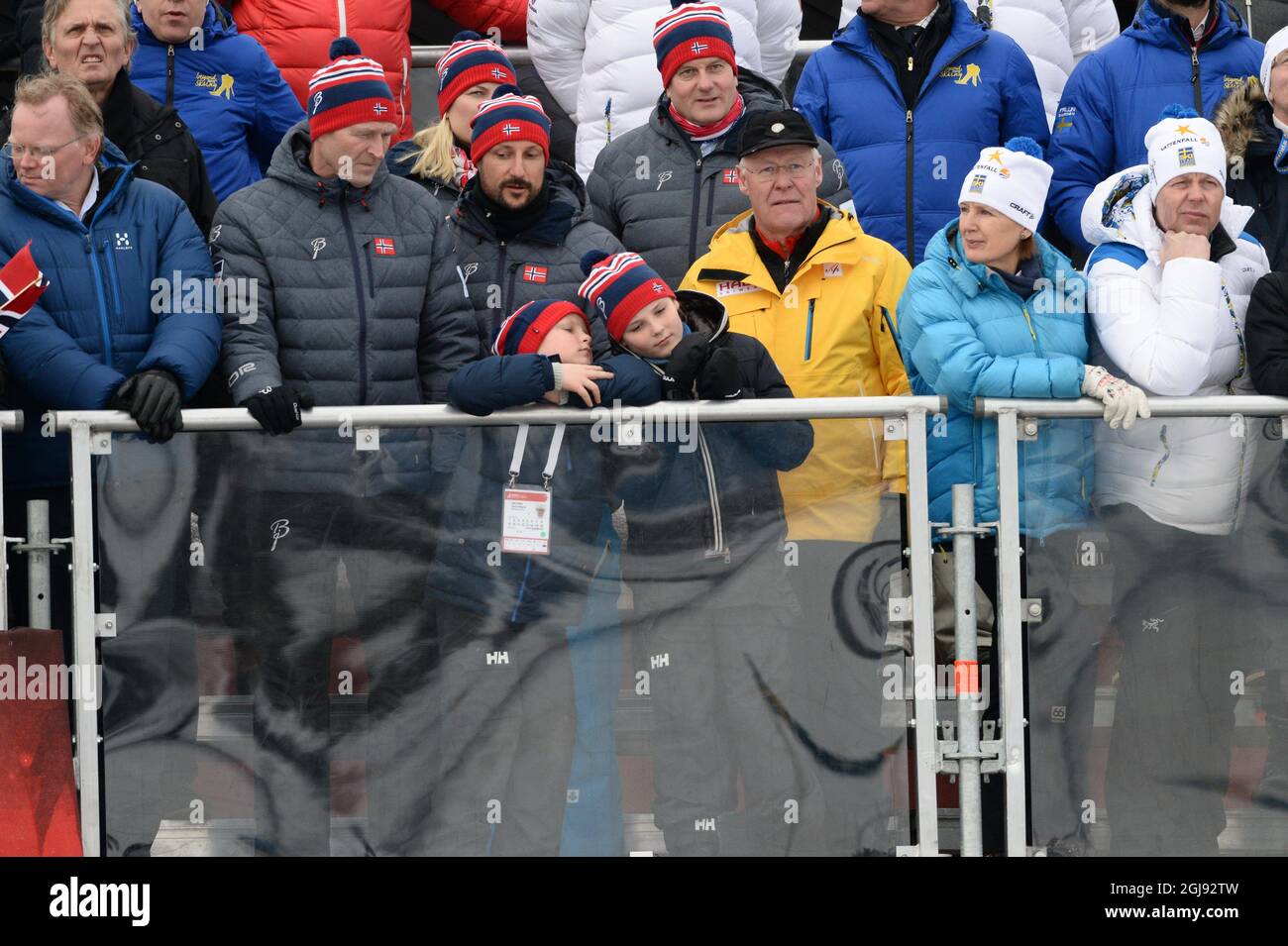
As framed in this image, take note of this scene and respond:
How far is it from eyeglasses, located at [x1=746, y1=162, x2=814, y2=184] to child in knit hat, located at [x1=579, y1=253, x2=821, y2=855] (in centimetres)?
111

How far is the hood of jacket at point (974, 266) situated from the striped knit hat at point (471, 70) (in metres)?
2.03

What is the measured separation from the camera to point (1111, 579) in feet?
20.1

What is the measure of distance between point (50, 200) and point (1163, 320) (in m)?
3.58

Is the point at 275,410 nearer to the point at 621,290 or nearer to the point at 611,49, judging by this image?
the point at 621,290

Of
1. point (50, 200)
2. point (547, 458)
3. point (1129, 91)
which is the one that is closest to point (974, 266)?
point (547, 458)

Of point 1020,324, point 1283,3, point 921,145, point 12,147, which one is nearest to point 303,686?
point 12,147

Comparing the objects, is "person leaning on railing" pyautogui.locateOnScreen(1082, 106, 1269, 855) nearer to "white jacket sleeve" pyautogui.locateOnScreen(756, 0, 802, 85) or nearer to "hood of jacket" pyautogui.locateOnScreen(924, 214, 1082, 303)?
"hood of jacket" pyautogui.locateOnScreen(924, 214, 1082, 303)

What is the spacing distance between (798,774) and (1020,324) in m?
1.61

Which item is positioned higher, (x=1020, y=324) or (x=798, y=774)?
(x=1020, y=324)

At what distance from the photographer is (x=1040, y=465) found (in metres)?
6.16
